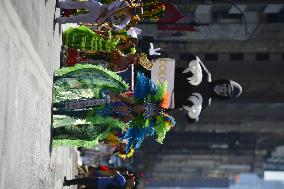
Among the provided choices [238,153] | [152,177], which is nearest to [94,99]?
[238,153]

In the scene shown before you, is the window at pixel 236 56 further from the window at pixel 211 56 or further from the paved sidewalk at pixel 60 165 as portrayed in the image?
the paved sidewalk at pixel 60 165

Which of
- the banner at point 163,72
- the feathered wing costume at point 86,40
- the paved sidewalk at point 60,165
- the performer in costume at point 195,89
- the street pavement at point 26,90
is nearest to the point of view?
the street pavement at point 26,90

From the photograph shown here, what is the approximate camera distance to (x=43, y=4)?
300 inches

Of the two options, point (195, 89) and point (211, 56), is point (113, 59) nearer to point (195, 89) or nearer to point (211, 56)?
point (195, 89)

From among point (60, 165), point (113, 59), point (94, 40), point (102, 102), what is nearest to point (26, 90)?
point (102, 102)

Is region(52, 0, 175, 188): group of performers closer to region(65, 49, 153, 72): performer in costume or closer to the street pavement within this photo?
the street pavement

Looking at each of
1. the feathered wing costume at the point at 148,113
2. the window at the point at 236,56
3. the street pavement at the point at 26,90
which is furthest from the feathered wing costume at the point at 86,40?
the window at the point at 236,56

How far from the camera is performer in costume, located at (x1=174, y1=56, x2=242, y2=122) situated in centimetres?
1271

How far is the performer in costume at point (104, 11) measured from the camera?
895 cm

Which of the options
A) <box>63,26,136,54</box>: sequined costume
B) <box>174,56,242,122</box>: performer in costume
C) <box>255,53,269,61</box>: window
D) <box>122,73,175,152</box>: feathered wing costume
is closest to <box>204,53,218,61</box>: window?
<box>255,53,269,61</box>: window

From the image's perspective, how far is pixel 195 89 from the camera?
12.9 metres

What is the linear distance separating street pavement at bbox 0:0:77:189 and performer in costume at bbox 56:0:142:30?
10.9 inches

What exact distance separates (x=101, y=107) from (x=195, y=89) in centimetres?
464

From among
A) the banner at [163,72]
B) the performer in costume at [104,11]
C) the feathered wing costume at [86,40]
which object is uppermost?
the performer in costume at [104,11]
